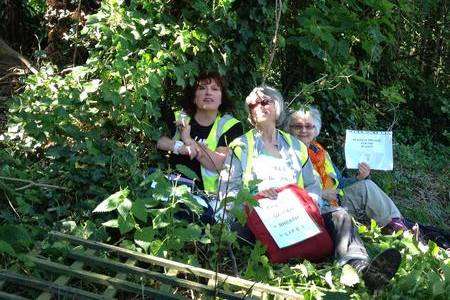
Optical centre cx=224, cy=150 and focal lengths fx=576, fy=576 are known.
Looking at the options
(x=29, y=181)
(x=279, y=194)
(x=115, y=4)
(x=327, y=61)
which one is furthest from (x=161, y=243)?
(x=327, y=61)

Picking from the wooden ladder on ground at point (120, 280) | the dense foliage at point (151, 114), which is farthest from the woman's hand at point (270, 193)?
the wooden ladder on ground at point (120, 280)

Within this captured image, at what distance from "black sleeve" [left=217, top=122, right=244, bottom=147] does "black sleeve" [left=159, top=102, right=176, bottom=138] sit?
1.31ft

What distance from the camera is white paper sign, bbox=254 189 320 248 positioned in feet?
12.1

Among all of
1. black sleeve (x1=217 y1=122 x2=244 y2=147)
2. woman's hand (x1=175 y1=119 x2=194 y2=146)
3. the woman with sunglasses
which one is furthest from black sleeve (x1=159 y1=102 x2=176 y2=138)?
the woman with sunglasses

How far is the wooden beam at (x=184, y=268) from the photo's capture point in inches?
121

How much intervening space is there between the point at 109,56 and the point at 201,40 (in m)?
0.72

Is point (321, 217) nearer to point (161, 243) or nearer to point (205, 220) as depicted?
point (205, 220)

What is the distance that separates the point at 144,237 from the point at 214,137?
1335mm

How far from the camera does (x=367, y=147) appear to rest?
15.8 feet

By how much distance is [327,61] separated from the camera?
5395 millimetres

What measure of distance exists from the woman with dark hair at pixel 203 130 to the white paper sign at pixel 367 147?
98 cm

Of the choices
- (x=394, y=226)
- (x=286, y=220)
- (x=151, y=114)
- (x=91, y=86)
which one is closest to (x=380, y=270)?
(x=286, y=220)

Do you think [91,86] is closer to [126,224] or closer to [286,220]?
[126,224]

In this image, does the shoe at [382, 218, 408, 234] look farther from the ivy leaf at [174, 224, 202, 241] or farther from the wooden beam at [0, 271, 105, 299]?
the wooden beam at [0, 271, 105, 299]
